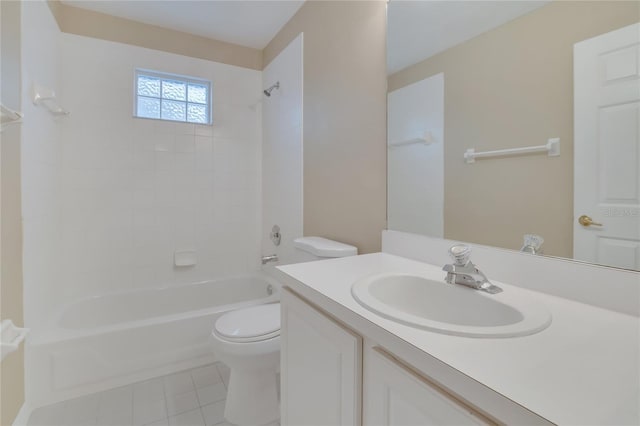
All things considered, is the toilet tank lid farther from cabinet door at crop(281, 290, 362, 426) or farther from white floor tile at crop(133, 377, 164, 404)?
white floor tile at crop(133, 377, 164, 404)

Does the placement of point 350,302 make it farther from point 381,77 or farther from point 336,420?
point 381,77

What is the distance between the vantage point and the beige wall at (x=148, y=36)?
2114 mm

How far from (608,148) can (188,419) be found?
6.47ft

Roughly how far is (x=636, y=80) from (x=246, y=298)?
105 inches

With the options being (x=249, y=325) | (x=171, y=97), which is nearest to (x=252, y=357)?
(x=249, y=325)

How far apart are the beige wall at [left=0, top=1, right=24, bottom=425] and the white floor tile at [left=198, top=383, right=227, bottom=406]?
0.80 meters

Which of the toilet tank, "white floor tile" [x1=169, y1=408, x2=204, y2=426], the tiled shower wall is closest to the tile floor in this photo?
"white floor tile" [x1=169, y1=408, x2=204, y2=426]

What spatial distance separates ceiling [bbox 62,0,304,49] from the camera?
208cm

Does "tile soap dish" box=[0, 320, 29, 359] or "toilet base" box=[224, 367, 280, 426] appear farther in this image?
"toilet base" box=[224, 367, 280, 426]

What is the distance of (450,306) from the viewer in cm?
89

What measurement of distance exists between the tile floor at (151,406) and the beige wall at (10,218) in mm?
224

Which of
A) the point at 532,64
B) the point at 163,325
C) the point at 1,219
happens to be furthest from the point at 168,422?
the point at 532,64

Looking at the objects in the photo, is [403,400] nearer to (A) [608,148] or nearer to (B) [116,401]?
(A) [608,148]

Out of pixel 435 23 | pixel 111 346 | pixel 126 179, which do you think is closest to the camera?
pixel 435 23
